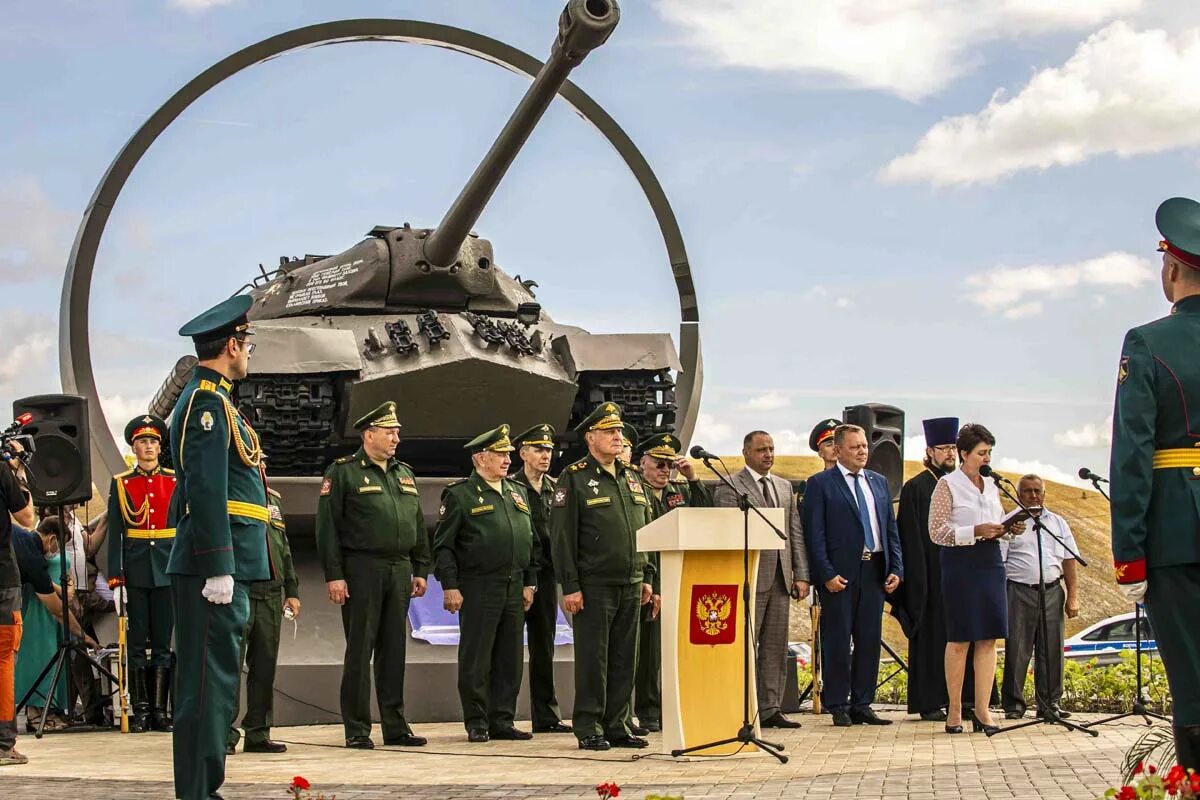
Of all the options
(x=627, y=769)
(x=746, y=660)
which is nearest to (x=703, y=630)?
(x=746, y=660)

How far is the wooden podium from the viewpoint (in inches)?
292

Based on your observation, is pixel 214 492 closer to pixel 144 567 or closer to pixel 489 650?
pixel 489 650

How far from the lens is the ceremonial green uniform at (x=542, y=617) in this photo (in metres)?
9.51

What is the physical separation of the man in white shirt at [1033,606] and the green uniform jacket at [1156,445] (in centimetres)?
470

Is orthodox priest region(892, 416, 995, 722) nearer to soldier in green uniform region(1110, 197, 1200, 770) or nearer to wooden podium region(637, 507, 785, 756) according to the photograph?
wooden podium region(637, 507, 785, 756)

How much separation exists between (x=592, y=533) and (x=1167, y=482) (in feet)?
13.5

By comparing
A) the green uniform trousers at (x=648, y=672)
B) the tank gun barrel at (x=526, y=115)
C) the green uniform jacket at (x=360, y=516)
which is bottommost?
the green uniform trousers at (x=648, y=672)

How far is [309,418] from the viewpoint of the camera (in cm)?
1213

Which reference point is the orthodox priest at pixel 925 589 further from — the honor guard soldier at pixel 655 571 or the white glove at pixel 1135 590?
the white glove at pixel 1135 590

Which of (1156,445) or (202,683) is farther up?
(1156,445)

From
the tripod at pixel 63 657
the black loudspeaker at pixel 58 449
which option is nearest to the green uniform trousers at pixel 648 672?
the tripod at pixel 63 657

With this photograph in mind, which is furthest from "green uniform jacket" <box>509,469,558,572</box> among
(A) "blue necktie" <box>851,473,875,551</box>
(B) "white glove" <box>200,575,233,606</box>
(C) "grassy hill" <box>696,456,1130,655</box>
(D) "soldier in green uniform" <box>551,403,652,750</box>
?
A: (C) "grassy hill" <box>696,456,1130,655</box>

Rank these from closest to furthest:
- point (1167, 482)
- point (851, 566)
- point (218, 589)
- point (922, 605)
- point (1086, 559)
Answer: point (1167, 482) < point (218, 589) < point (851, 566) < point (922, 605) < point (1086, 559)

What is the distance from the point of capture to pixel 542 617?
9.66 m
